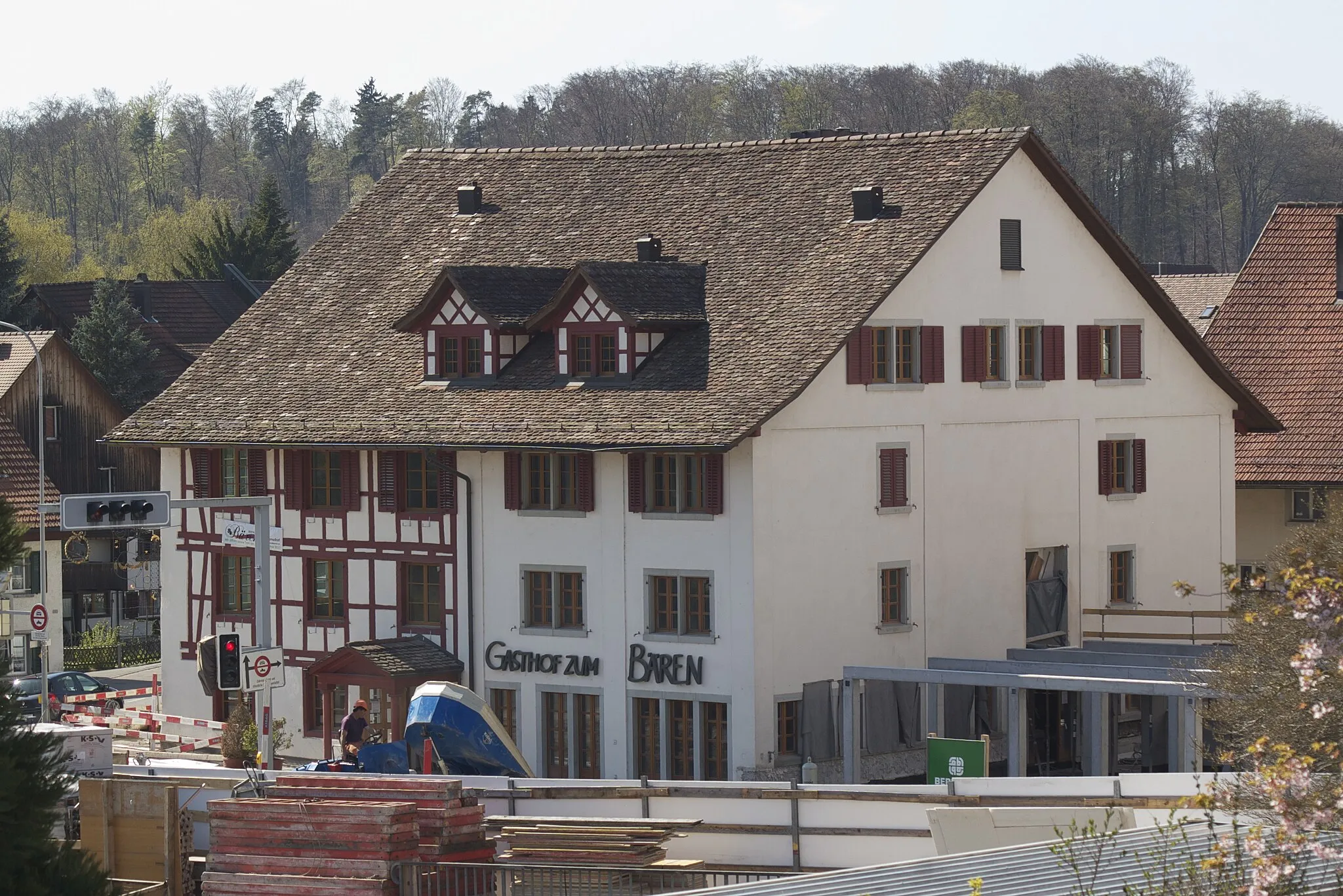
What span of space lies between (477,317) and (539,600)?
17.5ft

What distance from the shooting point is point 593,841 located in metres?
30.6

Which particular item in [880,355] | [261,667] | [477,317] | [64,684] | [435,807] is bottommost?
[64,684]

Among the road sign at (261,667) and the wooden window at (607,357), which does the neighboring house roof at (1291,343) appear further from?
the road sign at (261,667)

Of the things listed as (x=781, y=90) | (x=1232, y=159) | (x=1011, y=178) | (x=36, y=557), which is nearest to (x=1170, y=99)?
(x=1232, y=159)

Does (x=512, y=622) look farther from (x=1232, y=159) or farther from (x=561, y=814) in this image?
(x=1232, y=159)

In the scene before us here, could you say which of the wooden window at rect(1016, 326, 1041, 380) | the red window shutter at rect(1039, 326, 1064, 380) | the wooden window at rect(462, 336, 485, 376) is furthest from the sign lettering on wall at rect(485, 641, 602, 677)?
the red window shutter at rect(1039, 326, 1064, 380)

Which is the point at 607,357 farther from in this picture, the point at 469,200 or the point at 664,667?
the point at 469,200

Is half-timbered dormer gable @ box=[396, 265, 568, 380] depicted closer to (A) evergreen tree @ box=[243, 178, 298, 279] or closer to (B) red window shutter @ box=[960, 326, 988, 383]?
(B) red window shutter @ box=[960, 326, 988, 383]

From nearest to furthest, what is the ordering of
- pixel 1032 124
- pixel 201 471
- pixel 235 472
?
pixel 235 472 < pixel 201 471 < pixel 1032 124

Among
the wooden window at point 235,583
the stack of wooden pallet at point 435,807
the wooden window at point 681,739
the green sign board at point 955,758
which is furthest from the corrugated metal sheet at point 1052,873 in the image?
the wooden window at point 235,583

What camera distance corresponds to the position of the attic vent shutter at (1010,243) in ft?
146

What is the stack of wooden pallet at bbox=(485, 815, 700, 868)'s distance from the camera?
30.4 metres

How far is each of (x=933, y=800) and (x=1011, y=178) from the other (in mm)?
16734

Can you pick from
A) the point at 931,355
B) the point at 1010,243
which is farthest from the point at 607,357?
the point at 1010,243
